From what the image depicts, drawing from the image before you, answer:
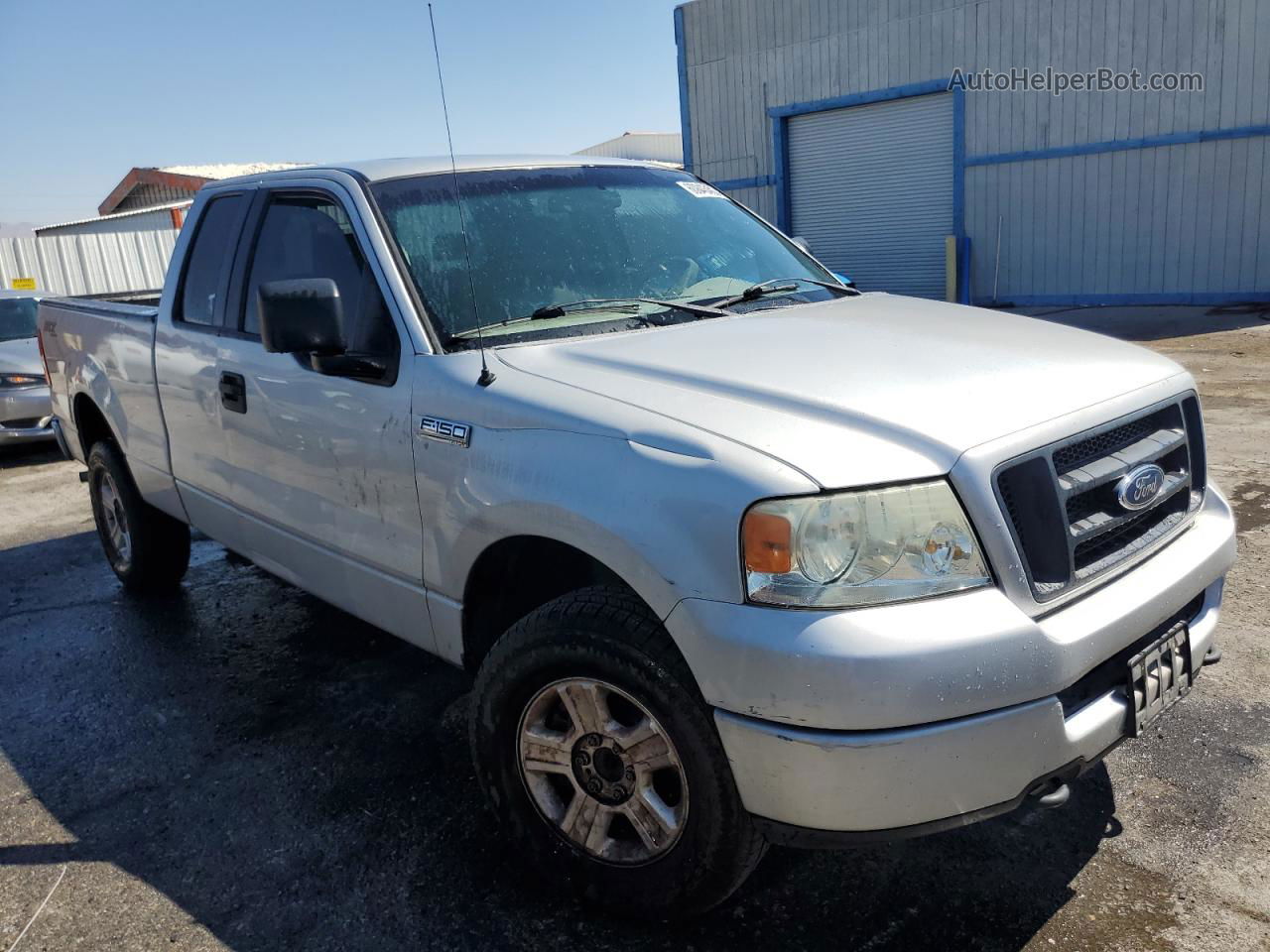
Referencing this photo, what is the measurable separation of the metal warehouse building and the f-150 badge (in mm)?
15232

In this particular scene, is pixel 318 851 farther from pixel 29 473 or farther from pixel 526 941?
pixel 29 473

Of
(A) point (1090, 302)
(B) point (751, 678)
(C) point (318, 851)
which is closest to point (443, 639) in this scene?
(C) point (318, 851)

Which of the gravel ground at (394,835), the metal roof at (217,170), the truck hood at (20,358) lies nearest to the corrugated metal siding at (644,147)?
the metal roof at (217,170)

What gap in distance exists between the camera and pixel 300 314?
9.36ft

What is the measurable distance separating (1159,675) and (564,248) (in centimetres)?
211

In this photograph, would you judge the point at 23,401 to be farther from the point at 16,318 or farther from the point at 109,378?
the point at 109,378

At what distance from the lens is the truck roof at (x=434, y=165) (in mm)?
3377

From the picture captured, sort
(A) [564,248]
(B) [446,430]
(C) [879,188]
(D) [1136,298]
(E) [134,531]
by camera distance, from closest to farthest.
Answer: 1. (B) [446,430]
2. (A) [564,248]
3. (E) [134,531]
4. (D) [1136,298]
5. (C) [879,188]

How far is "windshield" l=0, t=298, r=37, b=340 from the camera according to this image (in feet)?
34.4

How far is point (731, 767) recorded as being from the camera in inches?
85.1

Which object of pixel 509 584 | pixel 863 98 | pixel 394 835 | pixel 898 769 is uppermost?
pixel 863 98

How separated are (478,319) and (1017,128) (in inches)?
610

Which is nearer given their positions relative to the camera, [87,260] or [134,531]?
[134,531]

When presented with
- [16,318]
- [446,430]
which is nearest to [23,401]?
[16,318]
